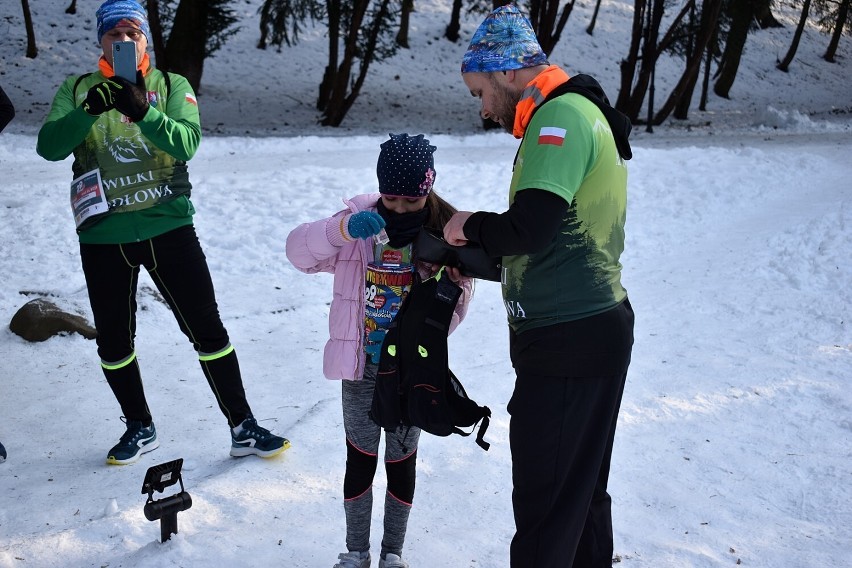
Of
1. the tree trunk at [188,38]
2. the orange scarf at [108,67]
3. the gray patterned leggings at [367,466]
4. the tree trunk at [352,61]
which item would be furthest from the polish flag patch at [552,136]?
the tree trunk at [188,38]

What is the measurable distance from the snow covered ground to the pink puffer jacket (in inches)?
35.6

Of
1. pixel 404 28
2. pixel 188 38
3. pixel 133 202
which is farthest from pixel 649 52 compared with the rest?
pixel 133 202

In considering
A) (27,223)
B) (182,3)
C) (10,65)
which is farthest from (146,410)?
(10,65)

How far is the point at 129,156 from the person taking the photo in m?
3.77

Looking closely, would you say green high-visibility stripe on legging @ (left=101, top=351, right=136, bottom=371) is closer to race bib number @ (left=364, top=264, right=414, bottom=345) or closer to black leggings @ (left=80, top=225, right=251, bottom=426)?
black leggings @ (left=80, top=225, right=251, bottom=426)

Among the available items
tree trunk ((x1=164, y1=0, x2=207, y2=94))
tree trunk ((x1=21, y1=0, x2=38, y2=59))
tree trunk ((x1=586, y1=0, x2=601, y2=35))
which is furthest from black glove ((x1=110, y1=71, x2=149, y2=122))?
tree trunk ((x1=586, y1=0, x2=601, y2=35))

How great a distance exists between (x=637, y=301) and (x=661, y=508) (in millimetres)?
3283

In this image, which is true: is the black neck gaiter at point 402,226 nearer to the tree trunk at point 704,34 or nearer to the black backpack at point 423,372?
the black backpack at point 423,372

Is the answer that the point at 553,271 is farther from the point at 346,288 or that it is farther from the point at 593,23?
the point at 593,23

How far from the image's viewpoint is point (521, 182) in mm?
2307

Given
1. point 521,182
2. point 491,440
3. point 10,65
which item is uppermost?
point 521,182

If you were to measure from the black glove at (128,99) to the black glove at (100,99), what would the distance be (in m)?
0.02

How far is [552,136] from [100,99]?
2.12 meters

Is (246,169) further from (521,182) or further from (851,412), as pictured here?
Answer: (521,182)
